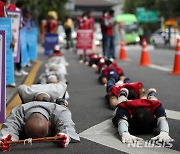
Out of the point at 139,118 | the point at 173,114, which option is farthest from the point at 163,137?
the point at 173,114

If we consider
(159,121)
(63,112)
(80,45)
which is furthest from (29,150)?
(80,45)

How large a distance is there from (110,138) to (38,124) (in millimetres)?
864

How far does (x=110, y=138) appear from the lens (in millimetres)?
4980

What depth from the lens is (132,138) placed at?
4.73m

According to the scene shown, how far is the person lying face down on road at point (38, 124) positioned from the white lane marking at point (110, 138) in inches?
10.9

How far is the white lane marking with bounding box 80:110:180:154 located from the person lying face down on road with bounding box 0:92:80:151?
28 cm

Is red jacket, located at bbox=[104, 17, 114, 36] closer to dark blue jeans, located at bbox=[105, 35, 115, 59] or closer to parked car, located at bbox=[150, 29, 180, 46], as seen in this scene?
dark blue jeans, located at bbox=[105, 35, 115, 59]

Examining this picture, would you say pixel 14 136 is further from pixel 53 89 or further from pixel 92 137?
pixel 53 89

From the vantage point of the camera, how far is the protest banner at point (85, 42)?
16.2 m

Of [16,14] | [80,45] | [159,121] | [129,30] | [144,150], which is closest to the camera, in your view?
[144,150]

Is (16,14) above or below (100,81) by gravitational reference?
above

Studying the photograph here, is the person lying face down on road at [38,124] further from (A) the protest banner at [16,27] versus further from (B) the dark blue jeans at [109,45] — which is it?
(B) the dark blue jeans at [109,45]

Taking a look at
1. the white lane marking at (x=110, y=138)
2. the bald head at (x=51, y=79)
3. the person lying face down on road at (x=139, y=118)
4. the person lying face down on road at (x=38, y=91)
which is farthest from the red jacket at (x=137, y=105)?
the bald head at (x=51, y=79)

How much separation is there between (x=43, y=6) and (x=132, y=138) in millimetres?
36213
